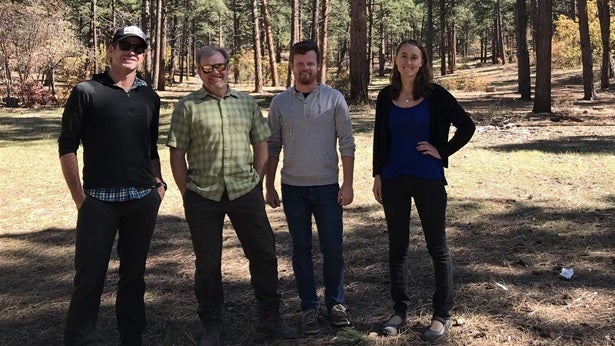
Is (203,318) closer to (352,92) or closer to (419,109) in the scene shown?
(419,109)

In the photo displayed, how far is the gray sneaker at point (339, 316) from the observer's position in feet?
12.2

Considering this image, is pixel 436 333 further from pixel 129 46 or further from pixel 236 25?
pixel 236 25

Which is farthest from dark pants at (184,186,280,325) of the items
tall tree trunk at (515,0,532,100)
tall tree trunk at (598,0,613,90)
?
tall tree trunk at (598,0,613,90)

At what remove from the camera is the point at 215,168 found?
3.25 m

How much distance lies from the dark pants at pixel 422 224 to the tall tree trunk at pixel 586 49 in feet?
57.4

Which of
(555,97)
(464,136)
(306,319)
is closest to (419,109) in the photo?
(464,136)

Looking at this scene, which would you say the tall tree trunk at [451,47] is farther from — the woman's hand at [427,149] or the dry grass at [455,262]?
the woman's hand at [427,149]

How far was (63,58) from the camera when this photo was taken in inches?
1022

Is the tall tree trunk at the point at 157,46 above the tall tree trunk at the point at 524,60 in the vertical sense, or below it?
above


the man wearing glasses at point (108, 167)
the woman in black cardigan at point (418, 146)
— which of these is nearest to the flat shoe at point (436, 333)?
the woman in black cardigan at point (418, 146)

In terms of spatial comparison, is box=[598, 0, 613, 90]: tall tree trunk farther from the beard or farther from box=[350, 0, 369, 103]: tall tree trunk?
the beard

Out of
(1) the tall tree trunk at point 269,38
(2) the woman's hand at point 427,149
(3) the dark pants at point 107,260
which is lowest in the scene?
(3) the dark pants at point 107,260

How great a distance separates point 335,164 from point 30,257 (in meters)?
3.96

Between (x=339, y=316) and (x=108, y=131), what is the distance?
2027 millimetres
